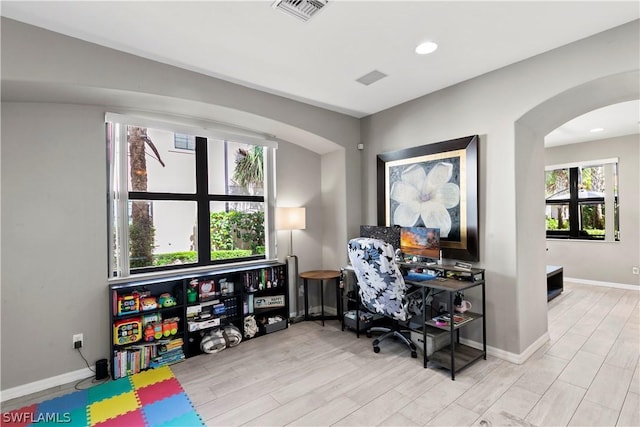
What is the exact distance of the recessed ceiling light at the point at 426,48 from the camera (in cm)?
255

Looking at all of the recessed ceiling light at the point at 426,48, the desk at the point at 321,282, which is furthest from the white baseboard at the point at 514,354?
the recessed ceiling light at the point at 426,48

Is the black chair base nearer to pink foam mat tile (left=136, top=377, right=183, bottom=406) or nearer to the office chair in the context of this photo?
the office chair

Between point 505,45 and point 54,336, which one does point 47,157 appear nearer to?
point 54,336

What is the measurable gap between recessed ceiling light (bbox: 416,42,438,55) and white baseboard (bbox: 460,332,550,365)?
2898 millimetres

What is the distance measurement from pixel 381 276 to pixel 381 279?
0.04 metres

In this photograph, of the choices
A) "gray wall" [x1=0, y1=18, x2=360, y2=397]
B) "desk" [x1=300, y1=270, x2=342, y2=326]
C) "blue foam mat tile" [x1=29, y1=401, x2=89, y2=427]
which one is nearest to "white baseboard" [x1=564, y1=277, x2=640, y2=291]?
"desk" [x1=300, y1=270, x2=342, y2=326]

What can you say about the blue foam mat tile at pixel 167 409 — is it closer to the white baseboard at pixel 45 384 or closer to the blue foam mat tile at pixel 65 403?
the blue foam mat tile at pixel 65 403

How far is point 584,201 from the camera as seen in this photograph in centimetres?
594

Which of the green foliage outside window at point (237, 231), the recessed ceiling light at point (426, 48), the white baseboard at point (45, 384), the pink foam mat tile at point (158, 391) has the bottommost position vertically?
the pink foam mat tile at point (158, 391)

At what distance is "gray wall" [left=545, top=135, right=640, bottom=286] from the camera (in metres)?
5.24

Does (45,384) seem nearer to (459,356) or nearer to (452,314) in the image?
(452,314)

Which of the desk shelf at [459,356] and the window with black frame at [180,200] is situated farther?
the window with black frame at [180,200]

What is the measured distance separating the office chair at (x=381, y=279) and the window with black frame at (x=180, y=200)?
5.25ft

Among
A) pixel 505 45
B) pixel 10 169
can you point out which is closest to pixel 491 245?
pixel 505 45
